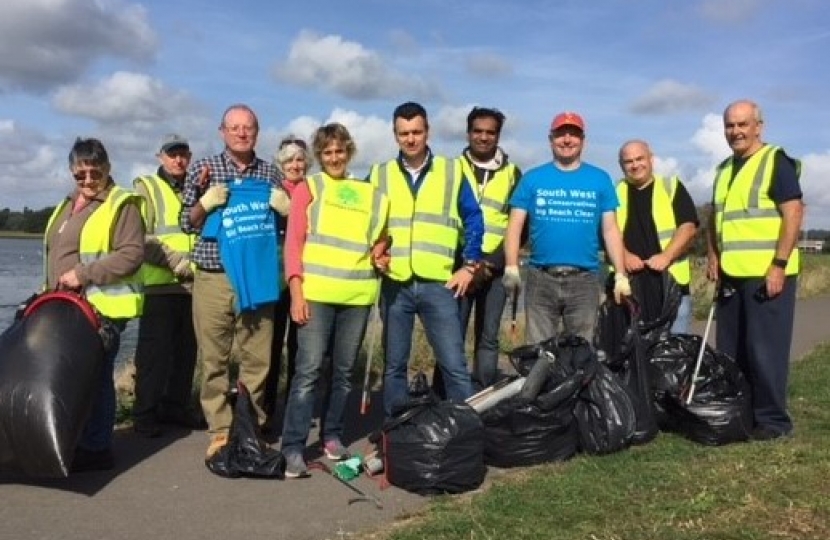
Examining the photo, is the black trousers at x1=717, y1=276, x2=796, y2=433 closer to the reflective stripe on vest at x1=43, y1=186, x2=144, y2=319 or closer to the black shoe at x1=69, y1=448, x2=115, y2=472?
the reflective stripe on vest at x1=43, y1=186, x2=144, y2=319

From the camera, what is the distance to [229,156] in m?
5.45

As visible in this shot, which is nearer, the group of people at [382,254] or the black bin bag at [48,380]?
the black bin bag at [48,380]

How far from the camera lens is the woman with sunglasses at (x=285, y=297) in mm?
5988

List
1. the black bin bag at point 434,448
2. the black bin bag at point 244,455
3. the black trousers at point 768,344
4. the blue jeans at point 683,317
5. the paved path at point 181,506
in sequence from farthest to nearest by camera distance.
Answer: the blue jeans at point 683,317, the black trousers at point 768,344, the black bin bag at point 244,455, the black bin bag at point 434,448, the paved path at point 181,506

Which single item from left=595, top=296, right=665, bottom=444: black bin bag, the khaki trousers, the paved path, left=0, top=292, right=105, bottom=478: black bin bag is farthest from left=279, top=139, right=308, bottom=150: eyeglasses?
left=595, top=296, right=665, bottom=444: black bin bag

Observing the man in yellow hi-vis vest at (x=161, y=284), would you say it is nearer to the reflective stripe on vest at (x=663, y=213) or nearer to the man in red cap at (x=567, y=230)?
the man in red cap at (x=567, y=230)

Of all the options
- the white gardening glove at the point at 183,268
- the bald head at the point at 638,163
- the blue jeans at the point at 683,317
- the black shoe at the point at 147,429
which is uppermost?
the bald head at the point at 638,163

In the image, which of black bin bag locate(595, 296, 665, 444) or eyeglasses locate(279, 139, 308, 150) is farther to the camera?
eyeglasses locate(279, 139, 308, 150)

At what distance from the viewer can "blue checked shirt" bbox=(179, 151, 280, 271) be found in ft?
17.6

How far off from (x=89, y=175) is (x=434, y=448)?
2.55 meters

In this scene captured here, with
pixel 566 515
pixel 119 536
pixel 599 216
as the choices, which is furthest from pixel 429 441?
pixel 599 216

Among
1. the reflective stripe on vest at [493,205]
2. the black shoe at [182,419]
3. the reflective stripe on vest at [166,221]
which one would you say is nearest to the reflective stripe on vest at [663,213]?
the reflective stripe on vest at [493,205]

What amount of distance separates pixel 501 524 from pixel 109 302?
2634 millimetres

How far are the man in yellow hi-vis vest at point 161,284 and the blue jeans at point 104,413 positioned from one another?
2.69ft
